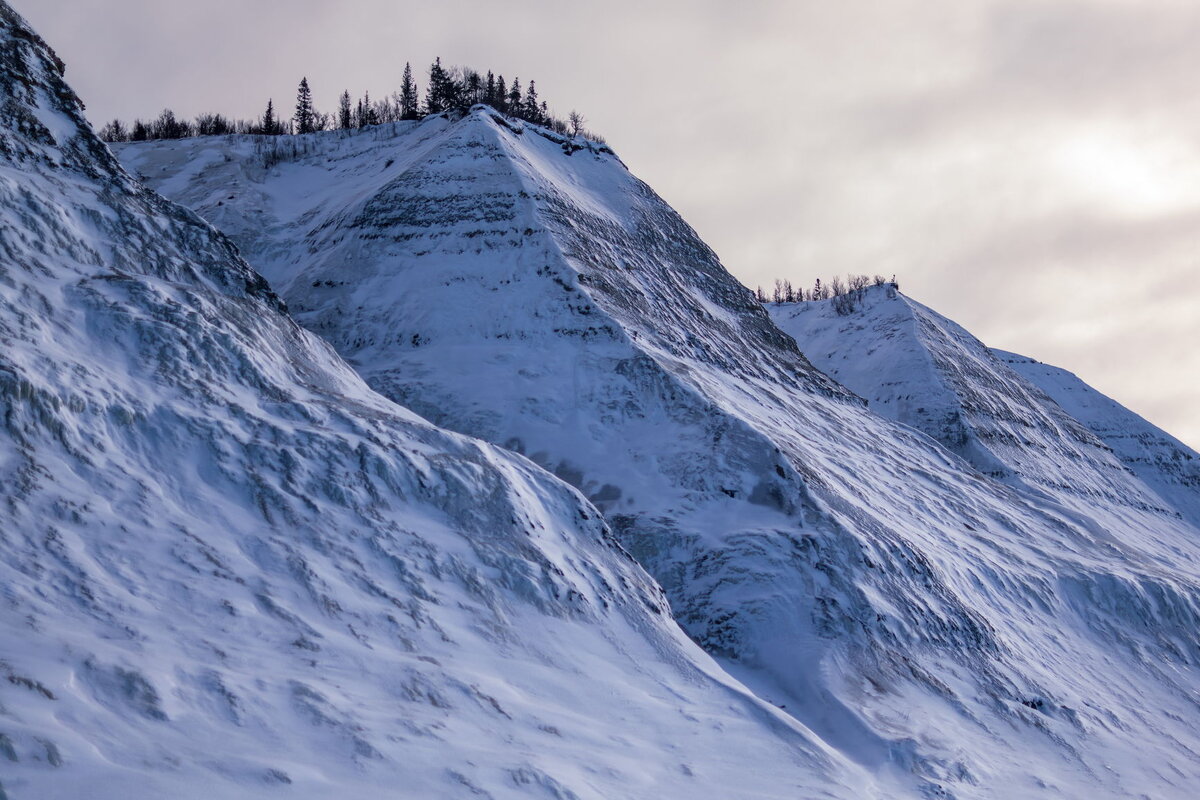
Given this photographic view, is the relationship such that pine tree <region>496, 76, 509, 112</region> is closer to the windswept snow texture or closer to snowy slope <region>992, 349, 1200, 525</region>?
the windswept snow texture

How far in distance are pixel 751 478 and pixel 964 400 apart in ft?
103

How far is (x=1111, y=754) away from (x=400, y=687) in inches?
829

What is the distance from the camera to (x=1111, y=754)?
2831cm

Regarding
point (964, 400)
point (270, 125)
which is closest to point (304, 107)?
point (270, 125)

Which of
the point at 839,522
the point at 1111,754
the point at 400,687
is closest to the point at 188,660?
the point at 400,687

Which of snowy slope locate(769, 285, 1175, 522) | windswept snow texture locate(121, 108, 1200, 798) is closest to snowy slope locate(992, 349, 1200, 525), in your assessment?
snowy slope locate(769, 285, 1175, 522)

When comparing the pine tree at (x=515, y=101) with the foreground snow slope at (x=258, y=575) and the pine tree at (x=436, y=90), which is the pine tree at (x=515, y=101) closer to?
the pine tree at (x=436, y=90)

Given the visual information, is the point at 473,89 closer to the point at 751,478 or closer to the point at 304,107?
the point at 304,107

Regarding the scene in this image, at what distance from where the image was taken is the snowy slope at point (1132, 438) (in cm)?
7050

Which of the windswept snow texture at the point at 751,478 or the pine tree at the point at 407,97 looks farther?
the pine tree at the point at 407,97

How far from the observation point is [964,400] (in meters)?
59.1

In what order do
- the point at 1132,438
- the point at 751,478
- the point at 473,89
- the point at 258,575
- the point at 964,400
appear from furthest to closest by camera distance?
the point at 473,89, the point at 1132,438, the point at 964,400, the point at 751,478, the point at 258,575

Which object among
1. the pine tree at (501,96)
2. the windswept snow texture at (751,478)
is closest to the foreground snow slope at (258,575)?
the windswept snow texture at (751,478)

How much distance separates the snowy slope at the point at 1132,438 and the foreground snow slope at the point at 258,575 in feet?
187
